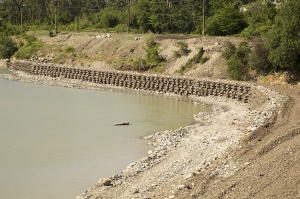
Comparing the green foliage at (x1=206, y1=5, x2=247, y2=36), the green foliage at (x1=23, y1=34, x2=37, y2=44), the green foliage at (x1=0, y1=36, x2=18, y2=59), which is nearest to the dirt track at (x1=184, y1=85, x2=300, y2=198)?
the green foliage at (x1=206, y1=5, x2=247, y2=36)

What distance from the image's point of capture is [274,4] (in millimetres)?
53281

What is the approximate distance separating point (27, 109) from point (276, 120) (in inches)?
683

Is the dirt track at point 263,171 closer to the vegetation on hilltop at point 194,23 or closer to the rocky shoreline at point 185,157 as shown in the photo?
the rocky shoreline at point 185,157

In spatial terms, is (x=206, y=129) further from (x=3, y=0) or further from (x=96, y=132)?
(x=3, y=0)

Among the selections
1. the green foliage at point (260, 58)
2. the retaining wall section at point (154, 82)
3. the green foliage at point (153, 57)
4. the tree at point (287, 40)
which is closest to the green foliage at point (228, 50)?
the green foliage at point (260, 58)

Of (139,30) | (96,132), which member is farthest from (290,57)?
(139,30)

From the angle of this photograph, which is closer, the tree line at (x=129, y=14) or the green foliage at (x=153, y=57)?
the green foliage at (x=153, y=57)

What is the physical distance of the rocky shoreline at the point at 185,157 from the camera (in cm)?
1429

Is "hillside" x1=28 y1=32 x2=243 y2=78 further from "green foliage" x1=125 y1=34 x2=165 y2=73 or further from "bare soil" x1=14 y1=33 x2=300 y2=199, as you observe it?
"bare soil" x1=14 y1=33 x2=300 y2=199

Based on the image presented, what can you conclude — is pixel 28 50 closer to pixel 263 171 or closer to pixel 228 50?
pixel 228 50

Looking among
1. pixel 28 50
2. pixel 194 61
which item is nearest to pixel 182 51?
pixel 194 61

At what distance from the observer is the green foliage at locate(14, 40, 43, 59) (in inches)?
2611

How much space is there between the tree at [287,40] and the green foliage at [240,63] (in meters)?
3.93

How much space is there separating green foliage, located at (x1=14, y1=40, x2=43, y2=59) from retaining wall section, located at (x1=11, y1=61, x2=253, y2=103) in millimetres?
12436
